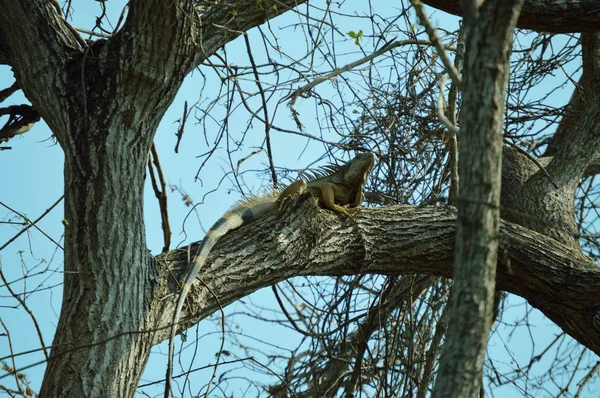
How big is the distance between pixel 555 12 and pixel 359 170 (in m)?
1.71

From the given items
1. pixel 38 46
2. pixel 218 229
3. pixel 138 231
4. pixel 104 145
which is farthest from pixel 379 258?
pixel 38 46

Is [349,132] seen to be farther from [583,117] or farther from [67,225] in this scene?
[67,225]

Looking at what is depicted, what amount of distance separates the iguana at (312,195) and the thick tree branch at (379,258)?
0.09 m

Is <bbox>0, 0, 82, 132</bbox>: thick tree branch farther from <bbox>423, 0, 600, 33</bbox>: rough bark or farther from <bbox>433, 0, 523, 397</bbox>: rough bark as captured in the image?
<bbox>433, 0, 523, 397</bbox>: rough bark

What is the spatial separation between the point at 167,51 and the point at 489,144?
2.51 m

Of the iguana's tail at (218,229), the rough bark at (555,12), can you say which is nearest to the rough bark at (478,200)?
the iguana's tail at (218,229)

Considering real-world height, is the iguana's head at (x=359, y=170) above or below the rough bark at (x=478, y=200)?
above

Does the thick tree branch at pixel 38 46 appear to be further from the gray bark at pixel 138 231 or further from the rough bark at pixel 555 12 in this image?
the rough bark at pixel 555 12

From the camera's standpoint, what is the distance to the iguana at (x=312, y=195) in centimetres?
466

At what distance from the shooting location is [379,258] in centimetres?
530

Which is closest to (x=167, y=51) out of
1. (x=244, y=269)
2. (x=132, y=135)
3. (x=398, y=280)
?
(x=132, y=135)

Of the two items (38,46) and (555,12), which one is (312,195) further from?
(555,12)

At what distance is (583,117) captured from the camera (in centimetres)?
736

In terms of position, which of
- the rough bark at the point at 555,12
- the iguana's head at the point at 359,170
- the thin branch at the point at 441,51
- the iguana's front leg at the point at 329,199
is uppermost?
the rough bark at the point at 555,12
